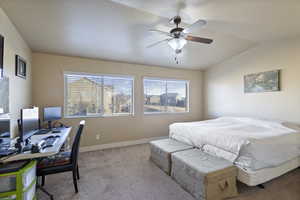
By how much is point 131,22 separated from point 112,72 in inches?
67.0

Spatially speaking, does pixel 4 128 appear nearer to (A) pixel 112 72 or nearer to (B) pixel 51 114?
(B) pixel 51 114

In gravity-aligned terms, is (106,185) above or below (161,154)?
below

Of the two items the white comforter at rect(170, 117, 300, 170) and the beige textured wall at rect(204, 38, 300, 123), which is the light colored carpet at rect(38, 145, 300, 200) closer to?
the white comforter at rect(170, 117, 300, 170)

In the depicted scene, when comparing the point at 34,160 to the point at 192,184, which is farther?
the point at 192,184

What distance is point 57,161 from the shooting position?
2010 millimetres

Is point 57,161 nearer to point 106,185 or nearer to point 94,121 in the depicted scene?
point 106,185

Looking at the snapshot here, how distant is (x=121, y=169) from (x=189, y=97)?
10.9 feet

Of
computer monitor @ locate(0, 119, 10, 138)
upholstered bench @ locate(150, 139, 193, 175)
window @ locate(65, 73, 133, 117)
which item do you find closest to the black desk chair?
computer monitor @ locate(0, 119, 10, 138)

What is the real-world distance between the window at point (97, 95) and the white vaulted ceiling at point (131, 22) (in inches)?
26.0

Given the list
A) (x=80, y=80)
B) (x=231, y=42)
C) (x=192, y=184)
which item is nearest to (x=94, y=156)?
(x=80, y=80)

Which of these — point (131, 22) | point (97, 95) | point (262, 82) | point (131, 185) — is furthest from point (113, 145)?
point (262, 82)

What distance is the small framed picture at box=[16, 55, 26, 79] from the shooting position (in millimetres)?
2352

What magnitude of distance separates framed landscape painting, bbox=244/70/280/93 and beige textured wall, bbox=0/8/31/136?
16.2ft

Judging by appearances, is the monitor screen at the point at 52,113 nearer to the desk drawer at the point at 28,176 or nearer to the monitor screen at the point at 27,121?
the monitor screen at the point at 27,121
